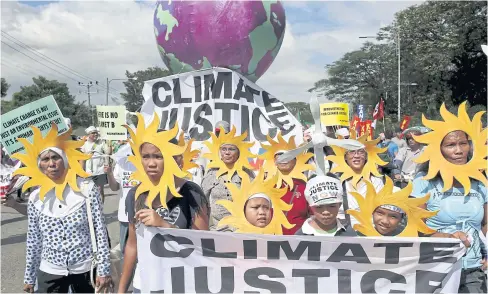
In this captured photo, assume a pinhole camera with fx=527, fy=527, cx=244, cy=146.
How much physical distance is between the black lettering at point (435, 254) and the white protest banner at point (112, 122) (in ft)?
16.3

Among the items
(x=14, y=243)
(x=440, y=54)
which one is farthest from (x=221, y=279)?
(x=440, y=54)

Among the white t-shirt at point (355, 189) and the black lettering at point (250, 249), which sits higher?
the white t-shirt at point (355, 189)

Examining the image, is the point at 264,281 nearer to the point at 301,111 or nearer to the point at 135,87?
the point at 301,111

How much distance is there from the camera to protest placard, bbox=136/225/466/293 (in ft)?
10.8

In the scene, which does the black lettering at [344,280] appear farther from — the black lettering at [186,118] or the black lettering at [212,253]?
the black lettering at [186,118]

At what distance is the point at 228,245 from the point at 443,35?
35.4m

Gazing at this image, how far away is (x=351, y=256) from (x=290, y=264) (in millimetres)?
388

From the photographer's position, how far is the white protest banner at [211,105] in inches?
237

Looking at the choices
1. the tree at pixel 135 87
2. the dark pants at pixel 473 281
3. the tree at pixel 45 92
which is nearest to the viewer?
the dark pants at pixel 473 281

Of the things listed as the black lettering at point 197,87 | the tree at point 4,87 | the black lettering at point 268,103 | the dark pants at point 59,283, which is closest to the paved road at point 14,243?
the dark pants at point 59,283

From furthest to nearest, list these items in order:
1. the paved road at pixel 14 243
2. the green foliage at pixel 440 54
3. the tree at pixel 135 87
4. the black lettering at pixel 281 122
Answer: the tree at pixel 135 87
the green foliage at pixel 440 54
the black lettering at pixel 281 122
the paved road at pixel 14 243

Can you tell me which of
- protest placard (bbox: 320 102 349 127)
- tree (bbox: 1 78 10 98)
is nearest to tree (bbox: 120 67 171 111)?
tree (bbox: 1 78 10 98)

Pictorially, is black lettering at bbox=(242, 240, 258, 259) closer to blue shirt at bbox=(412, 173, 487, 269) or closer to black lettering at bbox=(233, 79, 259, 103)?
blue shirt at bbox=(412, 173, 487, 269)

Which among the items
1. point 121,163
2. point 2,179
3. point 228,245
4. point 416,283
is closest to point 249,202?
point 228,245
